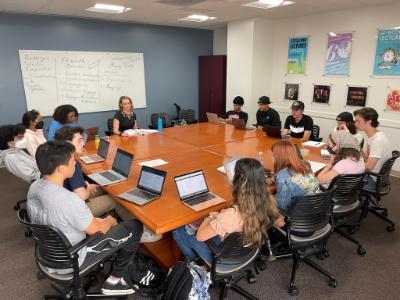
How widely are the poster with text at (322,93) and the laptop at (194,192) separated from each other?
390cm

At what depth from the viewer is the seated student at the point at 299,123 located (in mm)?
4145

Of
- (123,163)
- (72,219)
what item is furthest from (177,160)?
(72,219)

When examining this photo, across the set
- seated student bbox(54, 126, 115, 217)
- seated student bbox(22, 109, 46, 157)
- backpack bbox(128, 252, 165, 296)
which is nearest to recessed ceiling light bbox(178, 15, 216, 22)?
seated student bbox(22, 109, 46, 157)

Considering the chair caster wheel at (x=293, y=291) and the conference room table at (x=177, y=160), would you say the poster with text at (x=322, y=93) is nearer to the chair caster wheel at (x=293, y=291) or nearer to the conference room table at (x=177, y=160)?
the conference room table at (x=177, y=160)

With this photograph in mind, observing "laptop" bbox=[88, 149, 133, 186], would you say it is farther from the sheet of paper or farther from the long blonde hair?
the long blonde hair

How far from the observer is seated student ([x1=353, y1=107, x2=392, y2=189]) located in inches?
115

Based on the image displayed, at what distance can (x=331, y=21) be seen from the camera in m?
4.94

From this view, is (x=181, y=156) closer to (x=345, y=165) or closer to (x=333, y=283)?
(x=345, y=165)

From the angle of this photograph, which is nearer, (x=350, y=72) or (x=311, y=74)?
(x=350, y=72)

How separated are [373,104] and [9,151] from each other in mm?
4999

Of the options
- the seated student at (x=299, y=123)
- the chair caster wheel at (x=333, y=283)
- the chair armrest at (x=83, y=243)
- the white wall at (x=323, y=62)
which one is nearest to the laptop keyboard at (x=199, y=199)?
the chair armrest at (x=83, y=243)

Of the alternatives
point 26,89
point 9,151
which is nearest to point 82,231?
point 9,151

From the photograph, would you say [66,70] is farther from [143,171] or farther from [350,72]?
[350,72]

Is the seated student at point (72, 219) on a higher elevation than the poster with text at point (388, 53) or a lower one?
lower
